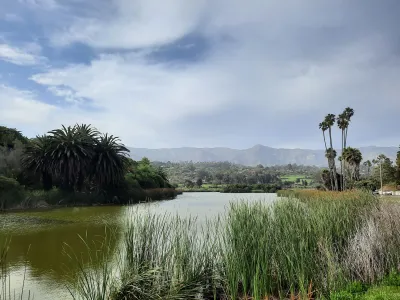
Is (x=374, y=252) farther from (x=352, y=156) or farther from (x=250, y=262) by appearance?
(x=352, y=156)

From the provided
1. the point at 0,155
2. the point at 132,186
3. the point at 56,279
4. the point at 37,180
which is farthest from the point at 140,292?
the point at 132,186

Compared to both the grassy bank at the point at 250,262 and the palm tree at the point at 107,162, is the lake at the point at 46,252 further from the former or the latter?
the palm tree at the point at 107,162

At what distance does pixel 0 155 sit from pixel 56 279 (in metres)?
30.1

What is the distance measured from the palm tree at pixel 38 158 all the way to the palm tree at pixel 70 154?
529mm

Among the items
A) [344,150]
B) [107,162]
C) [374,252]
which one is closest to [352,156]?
[344,150]

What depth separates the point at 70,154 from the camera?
3666 cm

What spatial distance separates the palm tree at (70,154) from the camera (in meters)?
36.1

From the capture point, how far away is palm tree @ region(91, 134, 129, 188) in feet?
127

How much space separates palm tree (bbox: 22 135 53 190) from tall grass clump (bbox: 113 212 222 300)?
108ft

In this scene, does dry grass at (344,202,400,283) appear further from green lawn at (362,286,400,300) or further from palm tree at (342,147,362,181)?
palm tree at (342,147,362,181)

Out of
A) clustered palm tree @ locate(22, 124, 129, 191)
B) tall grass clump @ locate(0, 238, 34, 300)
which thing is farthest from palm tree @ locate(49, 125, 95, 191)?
tall grass clump @ locate(0, 238, 34, 300)

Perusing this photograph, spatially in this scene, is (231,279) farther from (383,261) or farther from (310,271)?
(383,261)

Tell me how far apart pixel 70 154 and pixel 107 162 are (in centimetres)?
430

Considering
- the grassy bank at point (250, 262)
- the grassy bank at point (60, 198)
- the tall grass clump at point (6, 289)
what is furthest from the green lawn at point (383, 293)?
the grassy bank at point (60, 198)
